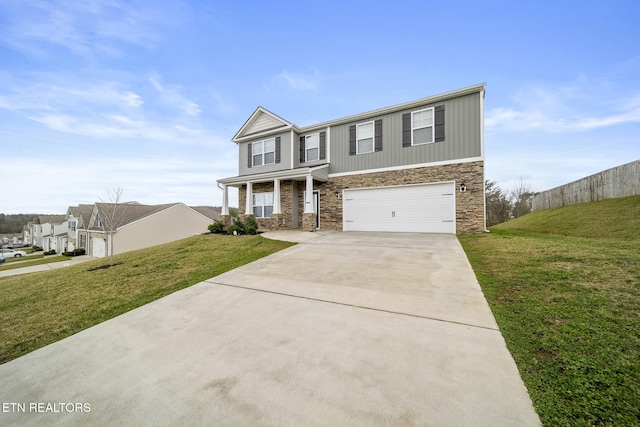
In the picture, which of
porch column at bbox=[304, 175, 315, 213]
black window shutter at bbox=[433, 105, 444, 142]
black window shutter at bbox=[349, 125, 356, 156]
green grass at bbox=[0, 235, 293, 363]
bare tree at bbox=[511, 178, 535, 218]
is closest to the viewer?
green grass at bbox=[0, 235, 293, 363]

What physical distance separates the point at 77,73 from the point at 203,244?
10.5m

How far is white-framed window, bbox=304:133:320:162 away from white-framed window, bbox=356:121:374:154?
2.39m

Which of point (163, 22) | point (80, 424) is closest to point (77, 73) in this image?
point (163, 22)

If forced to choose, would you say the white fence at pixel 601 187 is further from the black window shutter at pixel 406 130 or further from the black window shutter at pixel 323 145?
the black window shutter at pixel 323 145

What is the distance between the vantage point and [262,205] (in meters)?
14.1

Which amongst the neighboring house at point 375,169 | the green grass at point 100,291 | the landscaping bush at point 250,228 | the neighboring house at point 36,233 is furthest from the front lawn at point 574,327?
the neighboring house at point 36,233

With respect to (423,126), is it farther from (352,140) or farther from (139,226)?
(139,226)

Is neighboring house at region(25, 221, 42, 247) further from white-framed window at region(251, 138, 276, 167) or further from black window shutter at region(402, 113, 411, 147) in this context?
black window shutter at region(402, 113, 411, 147)

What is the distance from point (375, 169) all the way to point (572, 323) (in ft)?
31.6

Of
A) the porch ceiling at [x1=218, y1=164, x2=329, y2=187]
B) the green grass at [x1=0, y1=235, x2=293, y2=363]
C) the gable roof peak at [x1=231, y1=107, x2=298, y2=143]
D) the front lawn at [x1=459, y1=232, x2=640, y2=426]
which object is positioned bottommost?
the green grass at [x1=0, y1=235, x2=293, y2=363]

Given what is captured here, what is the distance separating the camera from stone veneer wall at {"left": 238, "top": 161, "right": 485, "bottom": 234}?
9.62 m

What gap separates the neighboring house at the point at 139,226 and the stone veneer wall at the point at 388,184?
52.3ft

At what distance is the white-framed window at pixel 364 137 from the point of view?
39.1 feet

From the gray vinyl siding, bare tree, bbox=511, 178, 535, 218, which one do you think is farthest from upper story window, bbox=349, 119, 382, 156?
bare tree, bbox=511, 178, 535, 218
